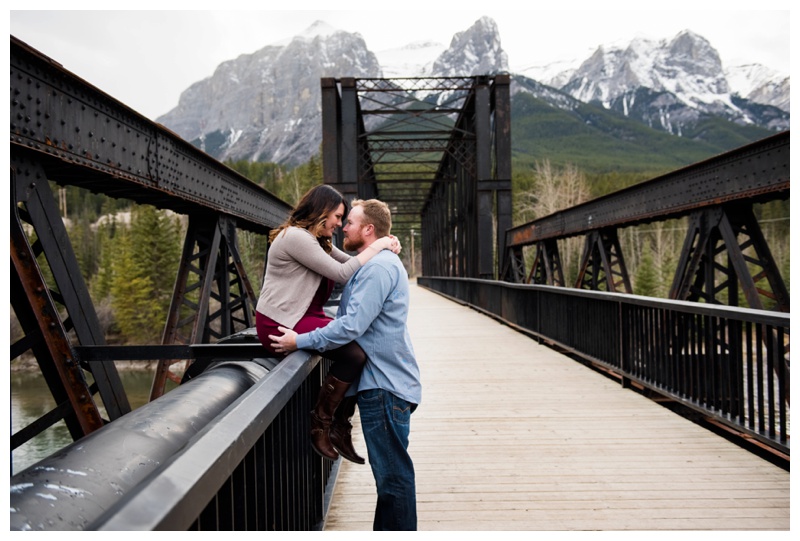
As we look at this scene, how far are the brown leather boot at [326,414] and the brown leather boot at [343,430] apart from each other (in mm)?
50

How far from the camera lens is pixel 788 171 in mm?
6168

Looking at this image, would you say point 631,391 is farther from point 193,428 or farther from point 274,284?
point 193,428

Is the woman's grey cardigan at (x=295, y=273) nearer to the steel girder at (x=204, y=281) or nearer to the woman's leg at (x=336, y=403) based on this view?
the woman's leg at (x=336, y=403)

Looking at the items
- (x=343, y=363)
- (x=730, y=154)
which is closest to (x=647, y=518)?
(x=343, y=363)

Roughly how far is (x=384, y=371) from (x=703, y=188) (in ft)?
21.6

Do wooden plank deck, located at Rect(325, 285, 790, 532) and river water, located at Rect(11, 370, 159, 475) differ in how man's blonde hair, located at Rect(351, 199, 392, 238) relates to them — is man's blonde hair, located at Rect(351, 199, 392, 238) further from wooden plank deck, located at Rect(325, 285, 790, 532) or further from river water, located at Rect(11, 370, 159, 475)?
river water, located at Rect(11, 370, 159, 475)

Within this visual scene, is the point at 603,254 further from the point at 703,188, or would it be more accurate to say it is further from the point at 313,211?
the point at 313,211

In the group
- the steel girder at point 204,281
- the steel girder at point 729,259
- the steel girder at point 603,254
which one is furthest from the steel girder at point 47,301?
the steel girder at point 603,254

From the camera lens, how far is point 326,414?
2834mm

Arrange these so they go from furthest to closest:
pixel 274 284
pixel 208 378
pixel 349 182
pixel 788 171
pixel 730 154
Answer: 1. pixel 349 182
2. pixel 730 154
3. pixel 788 171
4. pixel 274 284
5. pixel 208 378

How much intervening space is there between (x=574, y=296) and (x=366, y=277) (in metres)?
6.50

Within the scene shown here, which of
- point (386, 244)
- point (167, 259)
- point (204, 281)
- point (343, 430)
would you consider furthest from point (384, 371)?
point (167, 259)

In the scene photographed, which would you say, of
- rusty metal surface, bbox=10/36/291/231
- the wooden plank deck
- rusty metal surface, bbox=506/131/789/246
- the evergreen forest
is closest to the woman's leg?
the wooden plank deck

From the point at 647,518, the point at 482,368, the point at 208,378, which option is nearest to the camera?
the point at 208,378
